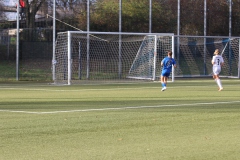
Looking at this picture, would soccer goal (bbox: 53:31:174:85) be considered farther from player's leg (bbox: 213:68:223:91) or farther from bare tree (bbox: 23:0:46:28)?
player's leg (bbox: 213:68:223:91)

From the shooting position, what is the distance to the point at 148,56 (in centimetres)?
3681

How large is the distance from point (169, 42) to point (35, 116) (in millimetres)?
23277

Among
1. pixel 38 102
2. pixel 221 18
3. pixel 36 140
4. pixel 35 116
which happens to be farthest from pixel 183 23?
pixel 36 140

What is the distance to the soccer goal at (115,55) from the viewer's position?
115 feet

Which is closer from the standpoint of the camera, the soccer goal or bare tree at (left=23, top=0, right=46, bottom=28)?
the soccer goal

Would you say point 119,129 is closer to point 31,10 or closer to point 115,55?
point 115,55

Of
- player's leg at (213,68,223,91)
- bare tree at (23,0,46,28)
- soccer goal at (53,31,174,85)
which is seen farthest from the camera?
bare tree at (23,0,46,28)

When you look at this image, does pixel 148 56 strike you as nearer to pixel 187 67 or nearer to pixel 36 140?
pixel 187 67

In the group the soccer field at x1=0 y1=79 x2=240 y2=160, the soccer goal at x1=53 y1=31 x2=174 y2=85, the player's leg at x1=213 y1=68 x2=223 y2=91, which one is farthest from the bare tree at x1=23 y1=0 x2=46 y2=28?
the soccer field at x1=0 y1=79 x2=240 y2=160

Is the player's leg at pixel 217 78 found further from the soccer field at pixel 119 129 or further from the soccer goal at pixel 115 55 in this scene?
the soccer goal at pixel 115 55

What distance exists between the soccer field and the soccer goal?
51.2 ft

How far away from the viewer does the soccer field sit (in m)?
9.47

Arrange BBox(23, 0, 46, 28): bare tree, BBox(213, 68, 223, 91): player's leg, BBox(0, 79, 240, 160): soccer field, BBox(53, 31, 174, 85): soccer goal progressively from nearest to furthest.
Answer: BBox(0, 79, 240, 160): soccer field < BBox(213, 68, 223, 91): player's leg < BBox(53, 31, 174, 85): soccer goal < BBox(23, 0, 46, 28): bare tree

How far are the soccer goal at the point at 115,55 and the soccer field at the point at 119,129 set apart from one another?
51.2 feet
